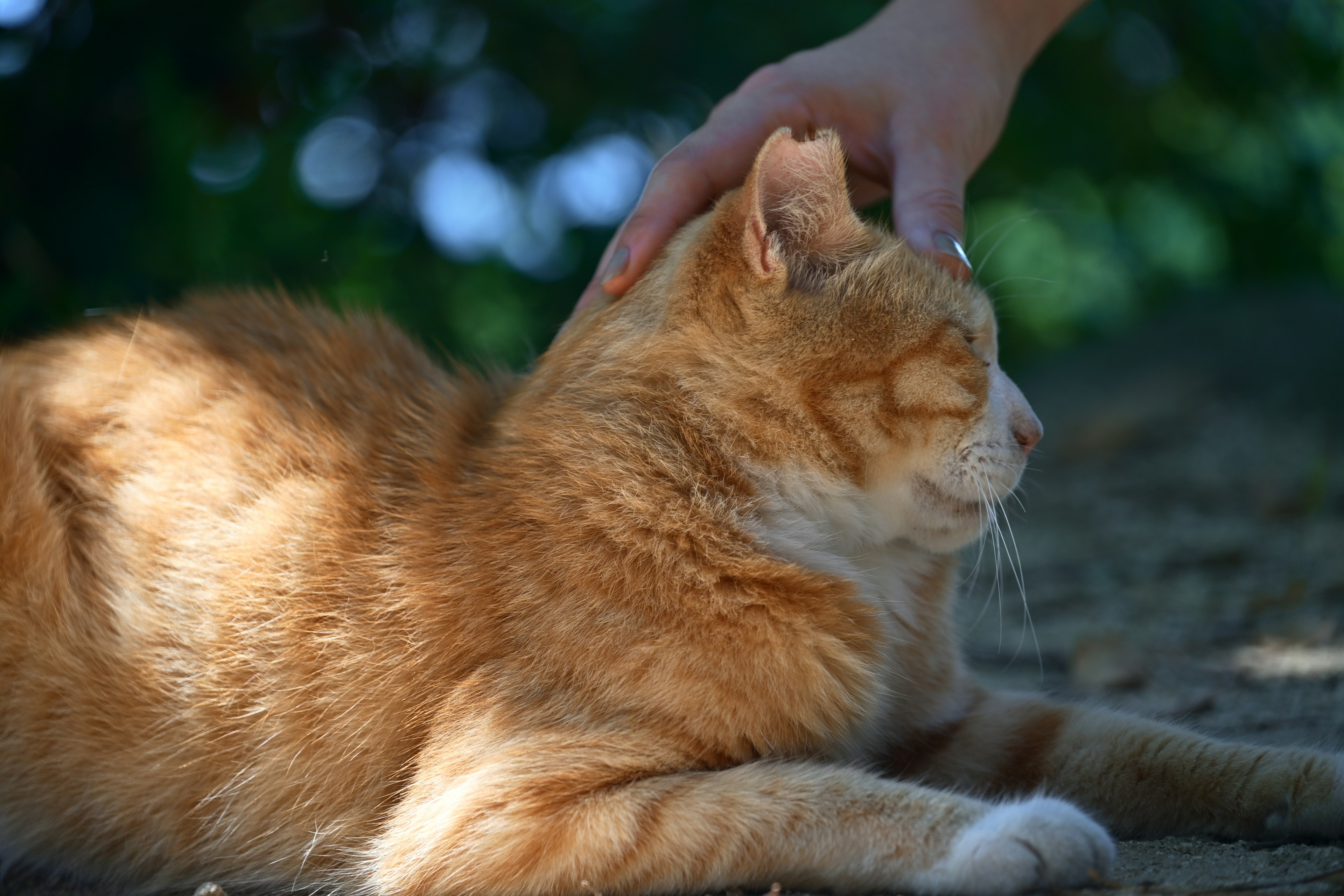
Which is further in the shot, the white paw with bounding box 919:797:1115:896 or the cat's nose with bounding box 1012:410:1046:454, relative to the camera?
the cat's nose with bounding box 1012:410:1046:454

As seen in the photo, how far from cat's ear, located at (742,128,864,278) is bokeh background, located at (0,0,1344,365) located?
27.3 inches

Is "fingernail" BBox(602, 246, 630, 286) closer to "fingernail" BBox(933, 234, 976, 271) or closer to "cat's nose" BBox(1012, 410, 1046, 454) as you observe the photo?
"fingernail" BBox(933, 234, 976, 271)

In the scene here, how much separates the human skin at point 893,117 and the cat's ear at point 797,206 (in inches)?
10.3

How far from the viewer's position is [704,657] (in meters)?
1.54

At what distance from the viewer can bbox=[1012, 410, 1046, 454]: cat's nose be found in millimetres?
1842

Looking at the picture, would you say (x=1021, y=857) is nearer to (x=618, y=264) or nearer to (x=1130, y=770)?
(x=1130, y=770)

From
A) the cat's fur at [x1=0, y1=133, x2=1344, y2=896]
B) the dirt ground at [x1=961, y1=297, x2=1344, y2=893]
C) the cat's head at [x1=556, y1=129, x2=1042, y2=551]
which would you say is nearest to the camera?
the cat's fur at [x1=0, y1=133, x2=1344, y2=896]

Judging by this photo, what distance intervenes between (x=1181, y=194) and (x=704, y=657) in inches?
180

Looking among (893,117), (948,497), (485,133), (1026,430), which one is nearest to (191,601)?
(948,497)

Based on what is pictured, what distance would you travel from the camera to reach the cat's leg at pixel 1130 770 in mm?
1641

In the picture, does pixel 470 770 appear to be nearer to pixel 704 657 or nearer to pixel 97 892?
pixel 704 657

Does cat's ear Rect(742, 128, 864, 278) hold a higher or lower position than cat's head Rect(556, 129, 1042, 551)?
higher

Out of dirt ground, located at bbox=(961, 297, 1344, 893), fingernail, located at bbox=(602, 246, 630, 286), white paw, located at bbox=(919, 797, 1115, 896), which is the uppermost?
fingernail, located at bbox=(602, 246, 630, 286)

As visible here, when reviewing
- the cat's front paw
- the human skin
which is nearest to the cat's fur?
the cat's front paw
